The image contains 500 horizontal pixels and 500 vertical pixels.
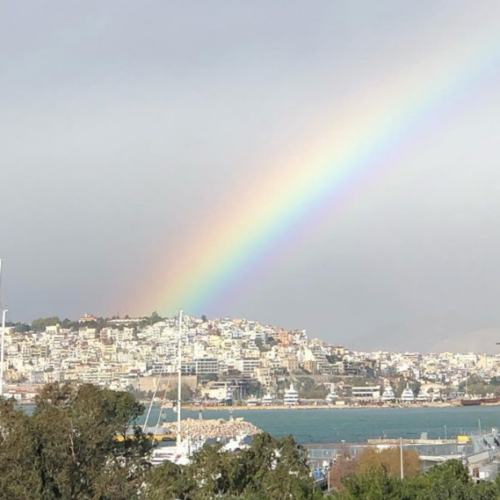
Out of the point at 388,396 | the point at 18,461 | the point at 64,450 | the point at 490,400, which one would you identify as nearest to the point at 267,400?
the point at 388,396

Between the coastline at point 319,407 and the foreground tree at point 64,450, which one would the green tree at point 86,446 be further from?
the coastline at point 319,407

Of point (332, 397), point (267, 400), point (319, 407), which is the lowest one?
point (319, 407)

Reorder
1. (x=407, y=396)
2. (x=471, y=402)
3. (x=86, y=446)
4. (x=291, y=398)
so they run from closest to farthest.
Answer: (x=86, y=446)
(x=471, y=402)
(x=291, y=398)
(x=407, y=396)

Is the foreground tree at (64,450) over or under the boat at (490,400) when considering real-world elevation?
under

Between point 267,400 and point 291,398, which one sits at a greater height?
point 291,398

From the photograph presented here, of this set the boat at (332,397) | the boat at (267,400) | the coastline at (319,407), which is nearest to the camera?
the coastline at (319,407)

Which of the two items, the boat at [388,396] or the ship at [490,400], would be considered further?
the boat at [388,396]

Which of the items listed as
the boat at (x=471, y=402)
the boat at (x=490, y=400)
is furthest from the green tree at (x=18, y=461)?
the boat at (x=471, y=402)

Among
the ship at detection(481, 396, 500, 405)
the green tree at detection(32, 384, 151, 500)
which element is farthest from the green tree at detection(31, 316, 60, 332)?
the green tree at detection(32, 384, 151, 500)

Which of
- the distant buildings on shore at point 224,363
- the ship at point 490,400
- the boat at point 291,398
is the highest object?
the distant buildings on shore at point 224,363

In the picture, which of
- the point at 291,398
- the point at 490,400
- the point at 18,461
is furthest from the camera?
the point at 291,398

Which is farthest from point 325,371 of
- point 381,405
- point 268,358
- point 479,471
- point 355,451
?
point 479,471

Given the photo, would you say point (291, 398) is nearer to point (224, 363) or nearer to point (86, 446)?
point (224, 363)
